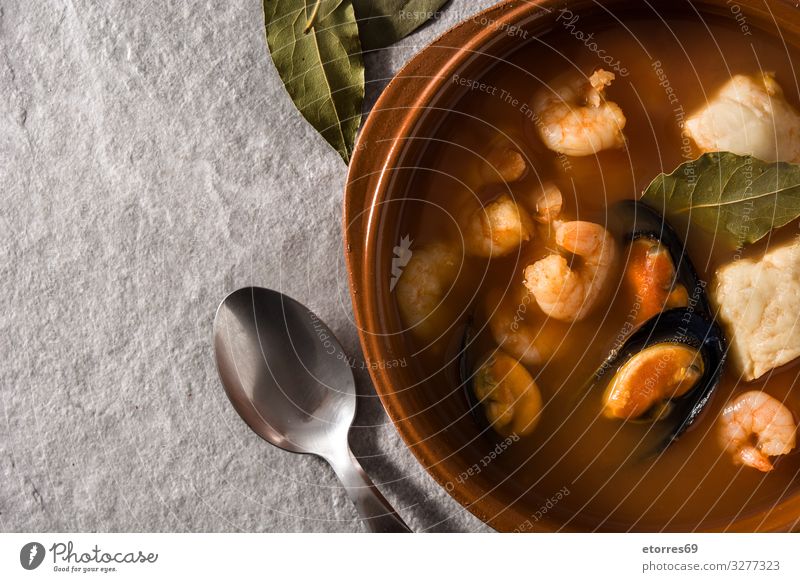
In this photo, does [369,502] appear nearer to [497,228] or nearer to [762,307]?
[497,228]

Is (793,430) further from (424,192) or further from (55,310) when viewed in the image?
(55,310)

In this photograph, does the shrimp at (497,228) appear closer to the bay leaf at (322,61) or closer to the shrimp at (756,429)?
the bay leaf at (322,61)

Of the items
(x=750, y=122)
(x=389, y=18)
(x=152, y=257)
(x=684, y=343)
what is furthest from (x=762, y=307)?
(x=152, y=257)

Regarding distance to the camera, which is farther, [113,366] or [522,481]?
[113,366]

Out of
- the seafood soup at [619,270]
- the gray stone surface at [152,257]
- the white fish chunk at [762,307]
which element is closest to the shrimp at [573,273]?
the seafood soup at [619,270]

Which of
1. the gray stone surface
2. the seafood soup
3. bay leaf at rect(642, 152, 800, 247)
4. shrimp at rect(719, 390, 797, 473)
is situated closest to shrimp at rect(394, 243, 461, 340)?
the seafood soup

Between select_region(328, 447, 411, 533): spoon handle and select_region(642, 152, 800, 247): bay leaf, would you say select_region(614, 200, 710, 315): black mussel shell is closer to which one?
select_region(642, 152, 800, 247): bay leaf
